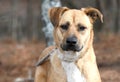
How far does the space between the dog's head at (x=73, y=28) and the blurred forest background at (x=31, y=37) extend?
677 centimetres

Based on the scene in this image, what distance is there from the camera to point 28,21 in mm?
26609

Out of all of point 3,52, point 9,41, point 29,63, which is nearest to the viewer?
point 29,63

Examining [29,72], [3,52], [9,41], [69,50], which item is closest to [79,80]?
[69,50]

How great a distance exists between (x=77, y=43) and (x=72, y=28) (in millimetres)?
286

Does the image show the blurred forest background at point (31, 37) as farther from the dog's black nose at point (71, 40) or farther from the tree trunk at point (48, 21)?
the dog's black nose at point (71, 40)

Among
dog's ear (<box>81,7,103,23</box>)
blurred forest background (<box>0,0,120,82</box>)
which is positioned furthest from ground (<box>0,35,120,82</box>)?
dog's ear (<box>81,7,103,23</box>)

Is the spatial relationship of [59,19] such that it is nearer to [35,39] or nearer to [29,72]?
[29,72]

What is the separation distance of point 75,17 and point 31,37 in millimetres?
16123

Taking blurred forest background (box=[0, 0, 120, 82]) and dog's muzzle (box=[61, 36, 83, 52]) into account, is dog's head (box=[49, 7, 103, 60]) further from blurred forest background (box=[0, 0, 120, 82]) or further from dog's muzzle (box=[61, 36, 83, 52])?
blurred forest background (box=[0, 0, 120, 82])

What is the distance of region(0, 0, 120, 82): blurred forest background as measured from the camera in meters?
18.0

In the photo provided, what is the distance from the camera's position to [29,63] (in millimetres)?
19000

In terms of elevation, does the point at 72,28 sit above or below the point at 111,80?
above

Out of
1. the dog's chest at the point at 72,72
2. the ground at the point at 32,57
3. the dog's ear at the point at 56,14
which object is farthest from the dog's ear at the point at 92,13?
the ground at the point at 32,57

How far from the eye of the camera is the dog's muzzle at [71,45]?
8992mm
